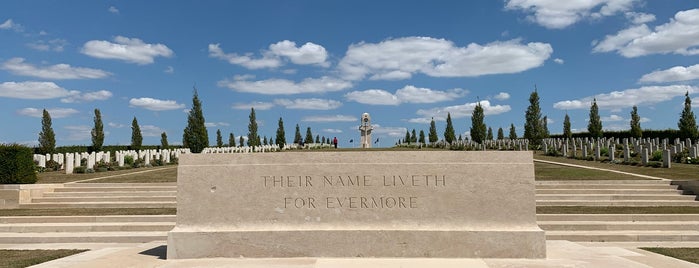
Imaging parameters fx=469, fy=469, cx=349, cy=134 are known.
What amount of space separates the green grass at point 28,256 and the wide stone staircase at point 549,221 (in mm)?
1249

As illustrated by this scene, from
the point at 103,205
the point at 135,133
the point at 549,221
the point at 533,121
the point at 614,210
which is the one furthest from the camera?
the point at 135,133

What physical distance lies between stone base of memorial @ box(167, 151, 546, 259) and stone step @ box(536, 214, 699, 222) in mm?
4605

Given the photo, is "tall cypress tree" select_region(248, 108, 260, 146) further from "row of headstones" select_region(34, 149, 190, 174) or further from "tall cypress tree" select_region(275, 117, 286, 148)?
"row of headstones" select_region(34, 149, 190, 174)

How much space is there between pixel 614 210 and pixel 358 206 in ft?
27.8

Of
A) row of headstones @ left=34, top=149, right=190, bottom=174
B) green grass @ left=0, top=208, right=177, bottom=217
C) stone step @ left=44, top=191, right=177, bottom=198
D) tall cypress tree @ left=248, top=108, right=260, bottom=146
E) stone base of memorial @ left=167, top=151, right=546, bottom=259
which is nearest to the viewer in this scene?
stone base of memorial @ left=167, top=151, right=546, bottom=259

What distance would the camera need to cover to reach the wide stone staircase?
9.66 meters

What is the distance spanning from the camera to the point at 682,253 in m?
7.87

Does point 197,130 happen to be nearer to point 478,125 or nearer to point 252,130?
point 252,130

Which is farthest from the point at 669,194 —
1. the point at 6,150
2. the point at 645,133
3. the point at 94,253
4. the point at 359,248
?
the point at 645,133

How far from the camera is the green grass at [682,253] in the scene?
7.34 meters

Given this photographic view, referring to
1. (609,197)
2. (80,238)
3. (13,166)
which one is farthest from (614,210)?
(13,166)

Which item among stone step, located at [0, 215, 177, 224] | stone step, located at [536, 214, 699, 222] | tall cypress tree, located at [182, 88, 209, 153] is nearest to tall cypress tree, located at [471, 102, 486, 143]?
tall cypress tree, located at [182, 88, 209, 153]

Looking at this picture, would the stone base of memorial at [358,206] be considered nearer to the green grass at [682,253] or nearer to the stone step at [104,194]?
the green grass at [682,253]

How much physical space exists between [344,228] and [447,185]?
1594mm
